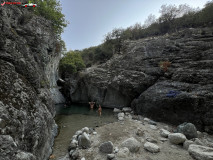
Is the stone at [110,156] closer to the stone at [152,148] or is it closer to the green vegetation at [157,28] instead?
the stone at [152,148]

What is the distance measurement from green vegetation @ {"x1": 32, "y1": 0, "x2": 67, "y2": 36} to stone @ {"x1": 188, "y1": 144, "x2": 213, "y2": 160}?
1804 cm

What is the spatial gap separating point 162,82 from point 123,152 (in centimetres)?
870

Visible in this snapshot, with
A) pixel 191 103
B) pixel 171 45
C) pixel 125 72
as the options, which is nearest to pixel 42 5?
pixel 125 72

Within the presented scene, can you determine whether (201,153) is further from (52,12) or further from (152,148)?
(52,12)

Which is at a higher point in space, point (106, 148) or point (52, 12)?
point (52, 12)

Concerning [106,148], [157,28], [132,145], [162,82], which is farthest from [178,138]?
[157,28]

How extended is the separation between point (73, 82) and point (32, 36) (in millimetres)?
13368

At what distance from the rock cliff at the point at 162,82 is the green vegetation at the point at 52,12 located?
8.83 metres

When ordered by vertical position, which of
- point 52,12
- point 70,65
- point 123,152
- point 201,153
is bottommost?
point 123,152

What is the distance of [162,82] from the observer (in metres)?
10.1

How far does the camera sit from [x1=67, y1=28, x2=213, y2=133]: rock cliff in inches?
286

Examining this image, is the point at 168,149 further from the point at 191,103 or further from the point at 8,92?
the point at 8,92

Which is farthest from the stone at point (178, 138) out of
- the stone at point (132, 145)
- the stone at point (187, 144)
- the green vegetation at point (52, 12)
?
the green vegetation at point (52, 12)

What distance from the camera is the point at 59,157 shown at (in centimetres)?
433
